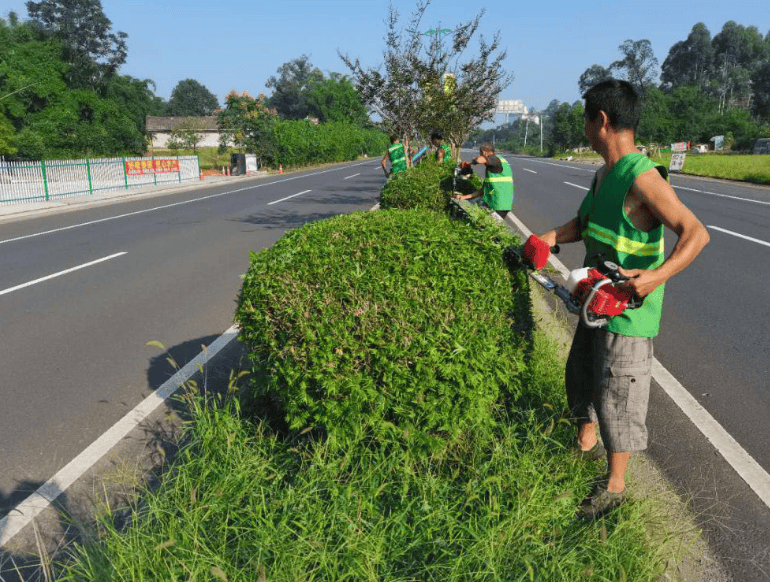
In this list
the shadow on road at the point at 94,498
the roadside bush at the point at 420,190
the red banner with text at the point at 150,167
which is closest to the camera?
the shadow on road at the point at 94,498

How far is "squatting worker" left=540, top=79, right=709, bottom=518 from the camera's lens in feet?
8.37

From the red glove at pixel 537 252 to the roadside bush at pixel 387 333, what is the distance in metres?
0.24

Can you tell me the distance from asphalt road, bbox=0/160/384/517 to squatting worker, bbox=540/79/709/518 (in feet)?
9.30

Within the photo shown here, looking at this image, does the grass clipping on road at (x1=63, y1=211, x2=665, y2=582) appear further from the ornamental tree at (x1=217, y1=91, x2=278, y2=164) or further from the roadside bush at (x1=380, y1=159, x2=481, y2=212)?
the ornamental tree at (x1=217, y1=91, x2=278, y2=164)

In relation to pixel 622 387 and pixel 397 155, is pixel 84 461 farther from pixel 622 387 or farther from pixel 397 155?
pixel 397 155

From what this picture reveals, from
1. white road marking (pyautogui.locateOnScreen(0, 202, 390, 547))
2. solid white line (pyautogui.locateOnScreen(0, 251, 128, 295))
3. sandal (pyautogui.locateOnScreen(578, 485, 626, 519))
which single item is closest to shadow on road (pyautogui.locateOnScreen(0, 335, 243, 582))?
white road marking (pyautogui.locateOnScreen(0, 202, 390, 547))

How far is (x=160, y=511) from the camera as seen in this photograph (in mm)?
2461

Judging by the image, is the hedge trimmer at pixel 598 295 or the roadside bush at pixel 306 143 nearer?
the hedge trimmer at pixel 598 295

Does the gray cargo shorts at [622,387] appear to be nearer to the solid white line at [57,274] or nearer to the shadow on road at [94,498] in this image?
the shadow on road at [94,498]

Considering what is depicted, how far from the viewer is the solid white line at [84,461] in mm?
2889

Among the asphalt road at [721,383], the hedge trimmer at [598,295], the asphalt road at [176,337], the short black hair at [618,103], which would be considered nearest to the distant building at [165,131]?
the asphalt road at [176,337]

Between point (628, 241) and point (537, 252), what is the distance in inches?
15.2

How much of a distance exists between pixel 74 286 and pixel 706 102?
79.9m

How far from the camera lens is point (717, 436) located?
3.68 meters
